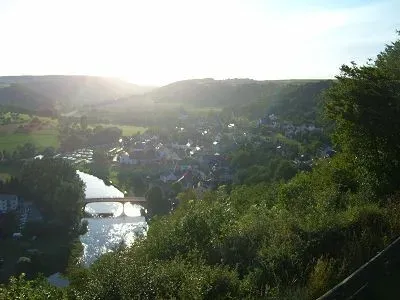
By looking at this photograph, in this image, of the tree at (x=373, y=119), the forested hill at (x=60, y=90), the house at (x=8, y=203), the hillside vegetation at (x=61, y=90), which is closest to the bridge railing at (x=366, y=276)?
the tree at (x=373, y=119)

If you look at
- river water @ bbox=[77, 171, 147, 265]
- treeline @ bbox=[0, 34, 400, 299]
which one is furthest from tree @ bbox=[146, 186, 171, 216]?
treeline @ bbox=[0, 34, 400, 299]

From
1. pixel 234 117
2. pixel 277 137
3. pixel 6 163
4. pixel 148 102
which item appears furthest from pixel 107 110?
pixel 277 137

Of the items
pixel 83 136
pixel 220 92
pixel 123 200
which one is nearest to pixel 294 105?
pixel 83 136

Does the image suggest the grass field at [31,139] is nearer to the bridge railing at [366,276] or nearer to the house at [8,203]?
the house at [8,203]

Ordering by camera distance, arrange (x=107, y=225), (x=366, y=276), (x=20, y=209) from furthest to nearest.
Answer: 1. (x=20, y=209)
2. (x=107, y=225)
3. (x=366, y=276)

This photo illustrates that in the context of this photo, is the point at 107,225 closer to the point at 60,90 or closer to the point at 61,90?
the point at 60,90

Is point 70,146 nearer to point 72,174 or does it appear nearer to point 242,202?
point 72,174

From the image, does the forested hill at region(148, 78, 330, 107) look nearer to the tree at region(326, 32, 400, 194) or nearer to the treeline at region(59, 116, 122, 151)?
the treeline at region(59, 116, 122, 151)
